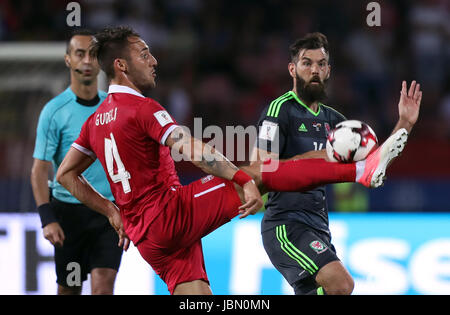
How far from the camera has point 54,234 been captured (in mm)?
4801

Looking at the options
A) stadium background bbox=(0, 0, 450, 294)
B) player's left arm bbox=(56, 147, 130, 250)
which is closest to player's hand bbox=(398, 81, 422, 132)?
player's left arm bbox=(56, 147, 130, 250)

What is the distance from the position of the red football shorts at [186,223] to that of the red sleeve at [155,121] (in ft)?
1.31

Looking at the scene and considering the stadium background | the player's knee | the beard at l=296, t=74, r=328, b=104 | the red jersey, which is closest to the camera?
the red jersey

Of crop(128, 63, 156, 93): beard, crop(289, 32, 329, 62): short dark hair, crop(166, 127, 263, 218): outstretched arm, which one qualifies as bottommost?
crop(166, 127, 263, 218): outstretched arm

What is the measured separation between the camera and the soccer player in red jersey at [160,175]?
3.86 metres

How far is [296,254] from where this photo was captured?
14.0 feet

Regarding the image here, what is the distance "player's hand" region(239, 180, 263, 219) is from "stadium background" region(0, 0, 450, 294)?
3.38m

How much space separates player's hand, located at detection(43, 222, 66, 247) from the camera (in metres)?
4.80

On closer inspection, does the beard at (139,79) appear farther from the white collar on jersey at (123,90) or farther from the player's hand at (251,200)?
the player's hand at (251,200)

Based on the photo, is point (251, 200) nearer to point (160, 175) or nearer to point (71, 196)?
point (160, 175)

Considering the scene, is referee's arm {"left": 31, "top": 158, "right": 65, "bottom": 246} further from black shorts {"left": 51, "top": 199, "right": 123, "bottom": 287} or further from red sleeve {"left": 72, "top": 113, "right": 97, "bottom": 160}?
red sleeve {"left": 72, "top": 113, "right": 97, "bottom": 160}
